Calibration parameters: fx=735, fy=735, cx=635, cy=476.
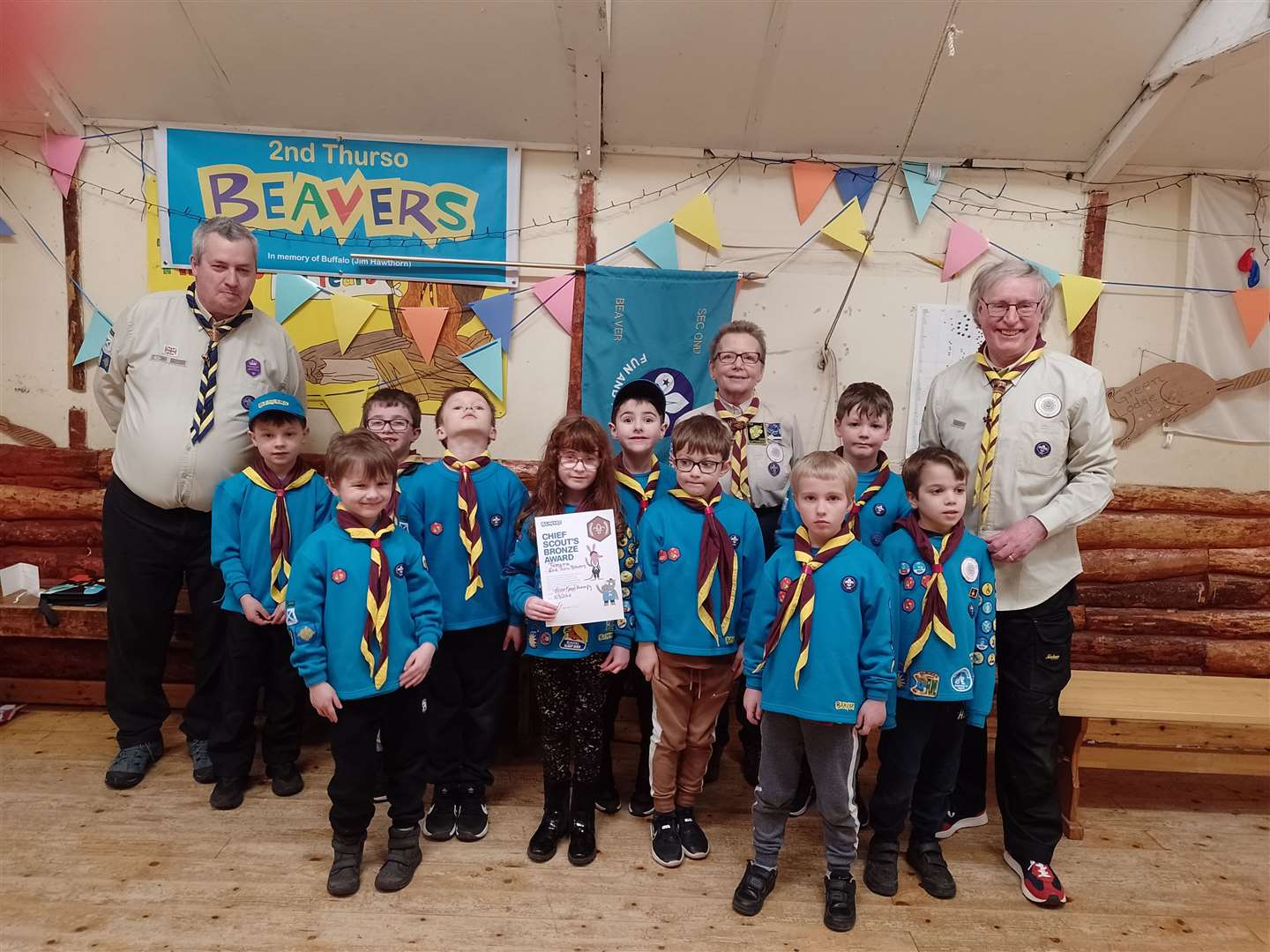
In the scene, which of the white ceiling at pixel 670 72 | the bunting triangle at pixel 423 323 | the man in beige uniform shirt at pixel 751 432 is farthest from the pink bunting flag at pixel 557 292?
the man in beige uniform shirt at pixel 751 432

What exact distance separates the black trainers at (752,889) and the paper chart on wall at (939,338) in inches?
91.2

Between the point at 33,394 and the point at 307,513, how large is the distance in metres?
2.26

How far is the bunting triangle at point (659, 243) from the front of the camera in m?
3.59

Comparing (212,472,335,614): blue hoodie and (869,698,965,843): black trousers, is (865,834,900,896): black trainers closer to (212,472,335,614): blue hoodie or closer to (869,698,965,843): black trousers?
(869,698,965,843): black trousers

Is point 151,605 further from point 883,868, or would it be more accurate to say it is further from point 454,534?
point 883,868

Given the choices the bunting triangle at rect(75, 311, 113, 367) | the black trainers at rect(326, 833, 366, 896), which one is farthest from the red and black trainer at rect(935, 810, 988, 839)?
the bunting triangle at rect(75, 311, 113, 367)

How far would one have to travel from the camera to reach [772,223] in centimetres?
364

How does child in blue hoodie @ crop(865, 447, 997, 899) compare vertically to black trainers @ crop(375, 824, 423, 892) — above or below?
above

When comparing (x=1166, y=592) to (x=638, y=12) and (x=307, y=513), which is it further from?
(x=307, y=513)

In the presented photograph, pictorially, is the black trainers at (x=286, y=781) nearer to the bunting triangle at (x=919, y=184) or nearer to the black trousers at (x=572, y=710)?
the black trousers at (x=572, y=710)

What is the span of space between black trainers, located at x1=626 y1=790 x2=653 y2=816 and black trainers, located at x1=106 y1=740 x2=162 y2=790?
181cm

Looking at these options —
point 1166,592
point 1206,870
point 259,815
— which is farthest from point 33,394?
point 1166,592

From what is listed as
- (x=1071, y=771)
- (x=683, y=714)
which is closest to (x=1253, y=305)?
(x=1071, y=771)

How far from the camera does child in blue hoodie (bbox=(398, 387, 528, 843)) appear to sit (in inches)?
93.2
